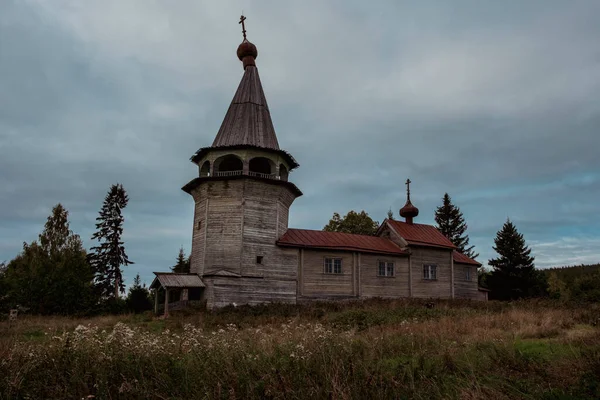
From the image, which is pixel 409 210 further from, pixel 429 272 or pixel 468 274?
pixel 468 274

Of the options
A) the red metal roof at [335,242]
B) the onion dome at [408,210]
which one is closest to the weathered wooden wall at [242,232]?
the red metal roof at [335,242]

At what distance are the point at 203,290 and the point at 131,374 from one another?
19.0m

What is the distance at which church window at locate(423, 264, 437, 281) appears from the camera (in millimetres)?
30203

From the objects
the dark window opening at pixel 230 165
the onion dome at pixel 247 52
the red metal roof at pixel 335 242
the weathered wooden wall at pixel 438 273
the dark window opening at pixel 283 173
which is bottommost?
the weathered wooden wall at pixel 438 273

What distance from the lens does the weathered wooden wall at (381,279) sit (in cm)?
2778

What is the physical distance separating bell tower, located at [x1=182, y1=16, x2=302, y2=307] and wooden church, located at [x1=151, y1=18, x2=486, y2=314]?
53 millimetres

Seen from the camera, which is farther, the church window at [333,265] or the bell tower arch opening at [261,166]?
the bell tower arch opening at [261,166]

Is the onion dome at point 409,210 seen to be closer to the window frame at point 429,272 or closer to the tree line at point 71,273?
the window frame at point 429,272

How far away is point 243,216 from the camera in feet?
82.2

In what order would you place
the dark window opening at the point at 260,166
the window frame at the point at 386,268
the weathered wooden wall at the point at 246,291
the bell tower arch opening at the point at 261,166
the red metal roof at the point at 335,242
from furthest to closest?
the dark window opening at the point at 260,166
the bell tower arch opening at the point at 261,166
the window frame at the point at 386,268
the red metal roof at the point at 335,242
the weathered wooden wall at the point at 246,291

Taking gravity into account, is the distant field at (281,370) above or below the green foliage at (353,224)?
below

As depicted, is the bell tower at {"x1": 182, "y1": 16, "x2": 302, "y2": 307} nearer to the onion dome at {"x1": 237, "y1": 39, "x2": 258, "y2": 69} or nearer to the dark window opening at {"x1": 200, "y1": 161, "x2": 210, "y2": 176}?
the dark window opening at {"x1": 200, "y1": 161, "x2": 210, "y2": 176}

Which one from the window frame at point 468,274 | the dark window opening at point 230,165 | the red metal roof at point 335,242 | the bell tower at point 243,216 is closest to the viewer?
the bell tower at point 243,216

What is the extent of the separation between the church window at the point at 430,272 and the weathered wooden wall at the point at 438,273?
0.20 meters
